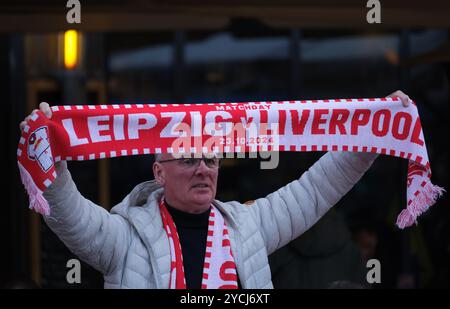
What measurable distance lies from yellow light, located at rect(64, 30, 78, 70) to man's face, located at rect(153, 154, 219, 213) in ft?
7.46

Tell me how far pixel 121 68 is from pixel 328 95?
1348mm

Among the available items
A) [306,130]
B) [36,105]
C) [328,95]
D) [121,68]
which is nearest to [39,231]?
[36,105]

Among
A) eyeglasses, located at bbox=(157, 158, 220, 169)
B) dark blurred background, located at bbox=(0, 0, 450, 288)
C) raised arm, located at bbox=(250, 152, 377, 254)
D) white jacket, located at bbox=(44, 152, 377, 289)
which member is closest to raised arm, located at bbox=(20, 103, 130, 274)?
white jacket, located at bbox=(44, 152, 377, 289)

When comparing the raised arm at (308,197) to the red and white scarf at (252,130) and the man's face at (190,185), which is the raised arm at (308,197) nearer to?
the red and white scarf at (252,130)

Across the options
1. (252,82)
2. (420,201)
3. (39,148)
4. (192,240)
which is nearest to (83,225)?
(39,148)

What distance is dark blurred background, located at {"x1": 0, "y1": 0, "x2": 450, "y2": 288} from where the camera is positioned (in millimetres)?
5137

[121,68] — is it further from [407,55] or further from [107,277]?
[107,277]

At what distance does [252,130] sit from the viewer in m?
3.74

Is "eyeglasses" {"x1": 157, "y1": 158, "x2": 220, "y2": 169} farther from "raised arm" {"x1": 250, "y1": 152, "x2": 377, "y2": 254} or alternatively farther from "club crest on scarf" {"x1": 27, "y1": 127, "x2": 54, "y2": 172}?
"club crest on scarf" {"x1": 27, "y1": 127, "x2": 54, "y2": 172}

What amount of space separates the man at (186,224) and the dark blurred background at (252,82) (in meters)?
1.30

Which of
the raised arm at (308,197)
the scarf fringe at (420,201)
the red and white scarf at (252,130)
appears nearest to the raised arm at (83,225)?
the red and white scarf at (252,130)

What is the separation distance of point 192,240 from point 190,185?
21cm

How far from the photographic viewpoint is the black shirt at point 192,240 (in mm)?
3615

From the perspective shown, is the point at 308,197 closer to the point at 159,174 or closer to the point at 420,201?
the point at 420,201
